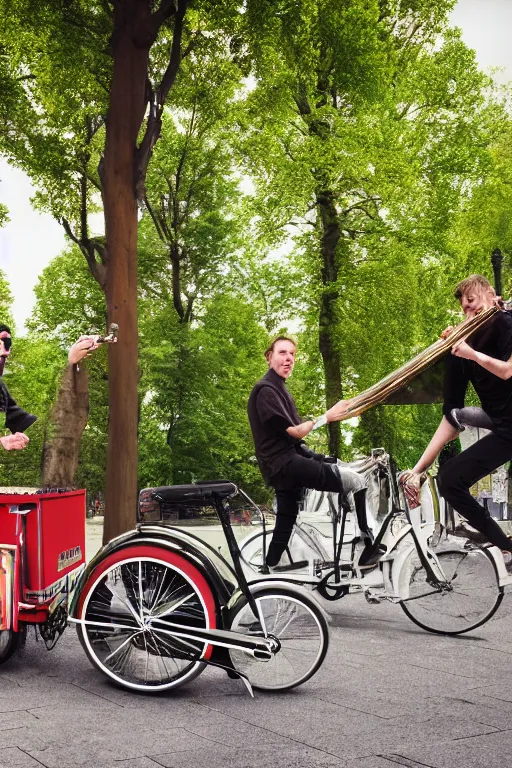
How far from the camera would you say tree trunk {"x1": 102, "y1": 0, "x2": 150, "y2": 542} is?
12375 millimetres

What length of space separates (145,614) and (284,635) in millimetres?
745

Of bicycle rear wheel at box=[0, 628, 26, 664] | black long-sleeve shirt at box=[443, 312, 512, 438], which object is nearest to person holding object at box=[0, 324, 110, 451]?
bicycle rear wheel at box=[0, 628, 26, 664]

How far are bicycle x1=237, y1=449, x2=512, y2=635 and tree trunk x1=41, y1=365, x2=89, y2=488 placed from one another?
58.1 inches

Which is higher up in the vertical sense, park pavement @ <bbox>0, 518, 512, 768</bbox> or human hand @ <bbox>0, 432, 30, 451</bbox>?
human hand @ <bbox>0, 432, 30, 451</bbox>

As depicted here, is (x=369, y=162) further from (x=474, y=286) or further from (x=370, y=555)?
(x=474, y=286)

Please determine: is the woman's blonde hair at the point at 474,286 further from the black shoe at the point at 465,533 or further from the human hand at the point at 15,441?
the human hand at the point at 15,441

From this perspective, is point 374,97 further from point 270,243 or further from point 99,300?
point 99,300

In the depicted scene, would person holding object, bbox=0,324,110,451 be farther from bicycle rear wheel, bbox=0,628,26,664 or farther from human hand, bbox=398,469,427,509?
human hand, bbox=398,469,427,509

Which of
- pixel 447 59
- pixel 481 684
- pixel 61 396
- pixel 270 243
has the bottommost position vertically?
pixel 481 684

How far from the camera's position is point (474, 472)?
5.64 meters

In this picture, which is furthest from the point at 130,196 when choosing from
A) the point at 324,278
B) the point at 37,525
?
the point at 324,278

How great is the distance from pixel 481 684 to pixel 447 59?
798 inches

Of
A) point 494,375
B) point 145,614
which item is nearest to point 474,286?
point 494,375

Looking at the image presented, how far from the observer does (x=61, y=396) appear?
22.9 feet
